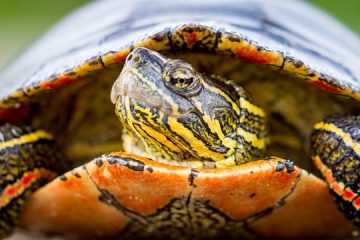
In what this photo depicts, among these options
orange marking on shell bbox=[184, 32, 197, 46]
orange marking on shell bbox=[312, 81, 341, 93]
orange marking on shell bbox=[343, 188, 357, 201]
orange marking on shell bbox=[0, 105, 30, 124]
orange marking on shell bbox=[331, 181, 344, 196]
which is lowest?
orange marking on shell bbox=[343, 188, 357, 201]

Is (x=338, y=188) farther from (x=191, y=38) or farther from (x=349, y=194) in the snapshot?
(x=191, y=38)

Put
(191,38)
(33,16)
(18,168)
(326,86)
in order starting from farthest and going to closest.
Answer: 1. (33,16)
2. (18,168)
3. (326,86)
4. (191,38)

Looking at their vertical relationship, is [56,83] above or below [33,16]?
below

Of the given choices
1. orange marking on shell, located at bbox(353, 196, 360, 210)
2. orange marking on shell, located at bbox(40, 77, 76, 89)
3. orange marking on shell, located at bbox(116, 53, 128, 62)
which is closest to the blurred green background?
orange marking on shell, located at bbox(40, 77, 76, 89)

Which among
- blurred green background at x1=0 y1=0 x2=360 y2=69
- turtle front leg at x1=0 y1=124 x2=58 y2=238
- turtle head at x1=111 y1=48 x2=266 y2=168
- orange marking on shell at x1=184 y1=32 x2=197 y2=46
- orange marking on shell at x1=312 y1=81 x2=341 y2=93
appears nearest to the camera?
turtle head at x1=111 y1=48 x2=266 y2=168

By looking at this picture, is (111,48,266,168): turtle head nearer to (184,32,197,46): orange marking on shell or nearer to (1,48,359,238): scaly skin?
(1,48,359,238): scaly skin

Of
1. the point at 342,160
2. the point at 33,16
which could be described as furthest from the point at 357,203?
the point at 33,16

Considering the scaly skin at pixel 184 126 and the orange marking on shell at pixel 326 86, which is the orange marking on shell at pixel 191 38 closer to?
the scaly skin at pixel 184 126

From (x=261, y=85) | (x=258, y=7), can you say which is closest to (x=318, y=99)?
(x=261, y=85)
